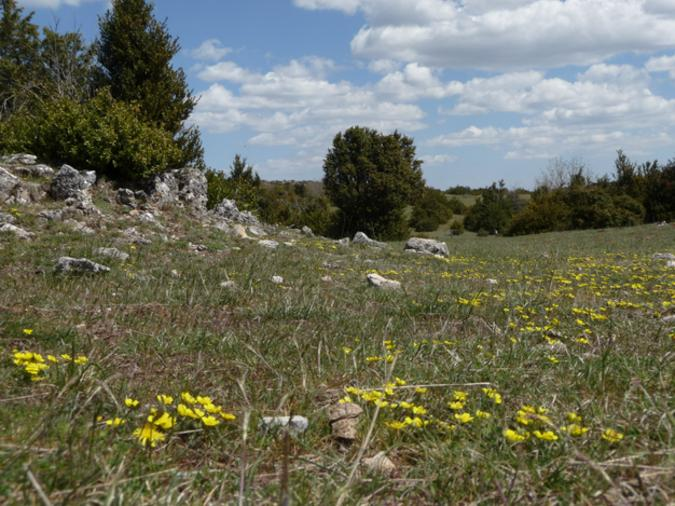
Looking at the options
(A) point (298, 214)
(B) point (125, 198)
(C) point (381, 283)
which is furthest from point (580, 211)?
(C) point (381, 283)

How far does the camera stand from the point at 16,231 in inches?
358

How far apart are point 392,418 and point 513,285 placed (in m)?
5.77

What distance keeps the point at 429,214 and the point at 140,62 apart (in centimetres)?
4020

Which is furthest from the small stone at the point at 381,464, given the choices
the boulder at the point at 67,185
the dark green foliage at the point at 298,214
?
the dark green foliage at the point at 298,214

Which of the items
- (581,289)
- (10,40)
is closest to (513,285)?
(581,289)

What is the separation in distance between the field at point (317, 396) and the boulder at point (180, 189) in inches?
316

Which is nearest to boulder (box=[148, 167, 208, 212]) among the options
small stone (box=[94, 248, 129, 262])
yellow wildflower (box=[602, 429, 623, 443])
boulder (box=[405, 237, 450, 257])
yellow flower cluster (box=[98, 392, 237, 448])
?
boulder (box=[405, 237, 450, 257])

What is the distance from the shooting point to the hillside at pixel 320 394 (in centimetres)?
190

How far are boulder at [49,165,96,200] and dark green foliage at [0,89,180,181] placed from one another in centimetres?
117

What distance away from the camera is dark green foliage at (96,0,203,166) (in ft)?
56.4

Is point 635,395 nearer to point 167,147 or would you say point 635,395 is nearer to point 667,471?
point 667,471

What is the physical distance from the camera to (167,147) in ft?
48.2

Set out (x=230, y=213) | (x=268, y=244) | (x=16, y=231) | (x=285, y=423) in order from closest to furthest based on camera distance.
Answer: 1. (x=285, y=423)
2. (x=16, y=231)
3. (x=268, y=244)
4. (x=230, y=213)

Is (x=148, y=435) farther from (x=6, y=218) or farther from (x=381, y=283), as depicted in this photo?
(x=6, y=218)
